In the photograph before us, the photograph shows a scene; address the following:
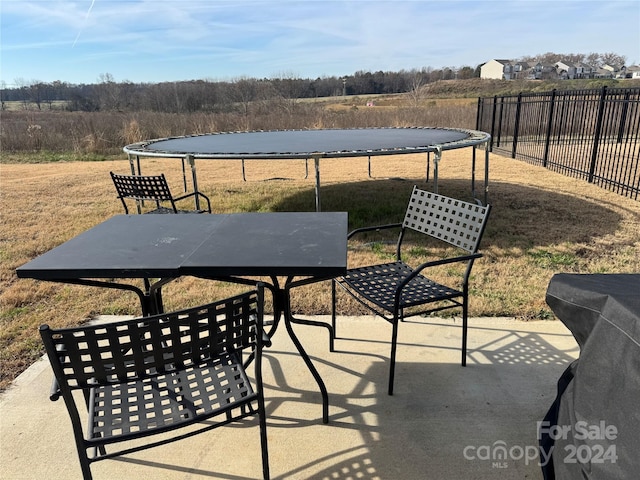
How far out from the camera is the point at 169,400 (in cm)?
159

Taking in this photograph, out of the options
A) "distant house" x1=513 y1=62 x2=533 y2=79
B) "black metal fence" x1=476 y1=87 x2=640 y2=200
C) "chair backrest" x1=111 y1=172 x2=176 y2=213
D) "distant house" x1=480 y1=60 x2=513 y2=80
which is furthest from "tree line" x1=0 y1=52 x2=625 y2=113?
"distant house" x1=480 y1=60 x2=513 y2=80

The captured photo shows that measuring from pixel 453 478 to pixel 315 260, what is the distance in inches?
39.1

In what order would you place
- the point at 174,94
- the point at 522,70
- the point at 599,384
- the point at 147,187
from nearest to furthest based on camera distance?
1. the point at 599,384
2. the point at 147,187
3. the point at 174,94
4. the point at 522,70

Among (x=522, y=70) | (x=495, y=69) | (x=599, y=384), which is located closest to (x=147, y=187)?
(x=599, y=384)

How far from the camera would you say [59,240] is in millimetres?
5039

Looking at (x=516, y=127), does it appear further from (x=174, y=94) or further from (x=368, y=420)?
(x=174, y=94)

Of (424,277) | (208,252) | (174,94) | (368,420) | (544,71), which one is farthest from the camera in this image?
(544,71)

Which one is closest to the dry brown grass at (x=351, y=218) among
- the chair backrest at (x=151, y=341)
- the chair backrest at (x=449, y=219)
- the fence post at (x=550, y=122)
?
the fence post at (x=550, y=122)

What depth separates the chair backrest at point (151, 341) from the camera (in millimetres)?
1260

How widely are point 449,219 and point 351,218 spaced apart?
2909mm

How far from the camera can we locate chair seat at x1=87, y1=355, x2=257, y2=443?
145 centimetres

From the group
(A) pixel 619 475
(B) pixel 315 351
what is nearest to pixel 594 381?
(A) pixel 619 475

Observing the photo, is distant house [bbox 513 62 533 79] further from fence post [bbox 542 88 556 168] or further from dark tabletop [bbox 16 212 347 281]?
dark tabletop [bbox 16 212 347 281]

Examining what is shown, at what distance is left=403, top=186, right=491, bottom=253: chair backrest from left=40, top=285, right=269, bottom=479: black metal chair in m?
1.43
